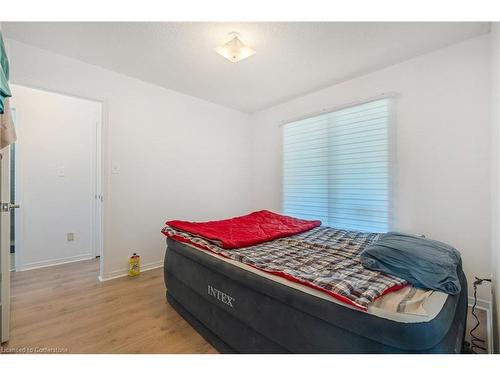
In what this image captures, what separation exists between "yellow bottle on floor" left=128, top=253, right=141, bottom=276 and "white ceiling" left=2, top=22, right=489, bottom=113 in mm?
2106

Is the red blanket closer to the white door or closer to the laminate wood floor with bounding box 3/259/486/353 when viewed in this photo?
the laminate wood floor with bounding box 3/259/486/353

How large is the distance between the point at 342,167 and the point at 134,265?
2738 mm

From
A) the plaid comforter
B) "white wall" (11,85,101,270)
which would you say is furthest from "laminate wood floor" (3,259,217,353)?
the plaid comforter

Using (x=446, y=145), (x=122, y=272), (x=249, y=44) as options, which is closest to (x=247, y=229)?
(x=122, y=272)

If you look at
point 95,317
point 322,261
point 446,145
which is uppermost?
point 446,145

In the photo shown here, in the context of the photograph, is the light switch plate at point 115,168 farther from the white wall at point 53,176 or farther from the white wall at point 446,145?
the white wall at point 446,145

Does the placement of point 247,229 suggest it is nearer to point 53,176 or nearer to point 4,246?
point 4,246

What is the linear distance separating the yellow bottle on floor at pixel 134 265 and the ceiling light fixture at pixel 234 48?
2349 mm

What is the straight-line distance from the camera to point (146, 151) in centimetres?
275

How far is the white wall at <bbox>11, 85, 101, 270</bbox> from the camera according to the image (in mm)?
2686

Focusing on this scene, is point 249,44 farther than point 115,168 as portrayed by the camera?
No
